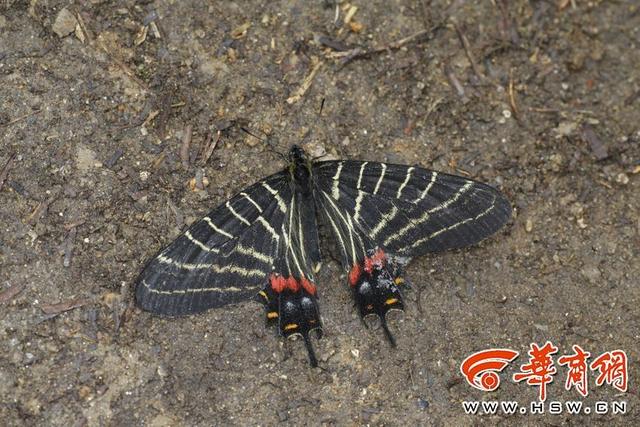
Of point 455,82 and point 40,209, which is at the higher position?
point 455,82

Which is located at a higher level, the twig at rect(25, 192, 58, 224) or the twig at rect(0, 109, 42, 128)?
the twig at rect(0, 109, 42, 128)

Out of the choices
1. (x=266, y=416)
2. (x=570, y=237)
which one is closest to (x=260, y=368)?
(x=266, y=416)

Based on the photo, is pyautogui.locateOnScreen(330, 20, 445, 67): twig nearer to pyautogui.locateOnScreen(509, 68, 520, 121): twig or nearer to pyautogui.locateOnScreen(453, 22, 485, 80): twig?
pyautogui.locateOnScreen(453, 22, 485, 80): twig

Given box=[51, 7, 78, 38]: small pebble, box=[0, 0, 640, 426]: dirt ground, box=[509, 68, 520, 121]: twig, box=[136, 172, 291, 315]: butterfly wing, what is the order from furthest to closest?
1. box=[509, 68, 520, 121]: twig
2. box=[51, 7, 78, 38]: small pebble
3. box=[0, 0, 640, 426]: dirt ground
4. box=[136, 172, 291, 315]: butterfly wing

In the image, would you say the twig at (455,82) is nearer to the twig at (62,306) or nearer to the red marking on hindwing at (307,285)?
the red marking on hindwing at (307,285)

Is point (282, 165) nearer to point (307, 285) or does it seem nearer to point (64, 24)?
point (307, 285)

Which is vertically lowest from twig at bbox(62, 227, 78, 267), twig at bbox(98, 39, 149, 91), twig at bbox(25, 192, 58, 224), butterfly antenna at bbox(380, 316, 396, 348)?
butterfly antenna at bbox(380, 316, 396, 348)
